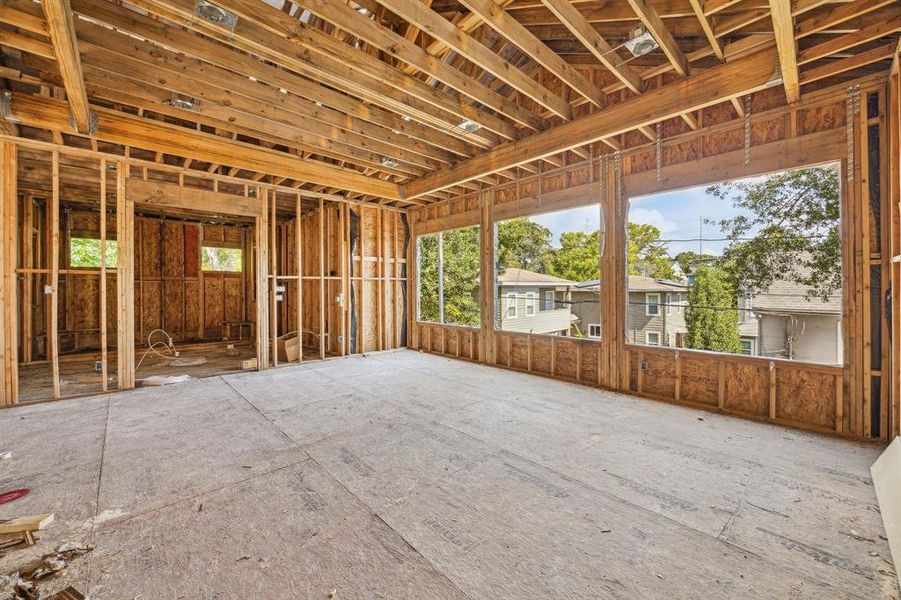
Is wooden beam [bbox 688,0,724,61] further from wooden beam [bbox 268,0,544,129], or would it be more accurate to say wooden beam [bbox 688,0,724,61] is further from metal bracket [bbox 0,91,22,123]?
metal bracket [bbox 0,91,22,123]

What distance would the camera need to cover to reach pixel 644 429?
399 cm

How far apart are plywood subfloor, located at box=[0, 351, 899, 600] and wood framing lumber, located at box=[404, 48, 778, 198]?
11.9 feet

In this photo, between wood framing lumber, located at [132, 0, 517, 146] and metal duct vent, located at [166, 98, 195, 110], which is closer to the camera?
wood framing lumber, located at [132, 0, 517, 146]

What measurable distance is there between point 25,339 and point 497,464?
33.5 feet

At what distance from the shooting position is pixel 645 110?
4.36 meters

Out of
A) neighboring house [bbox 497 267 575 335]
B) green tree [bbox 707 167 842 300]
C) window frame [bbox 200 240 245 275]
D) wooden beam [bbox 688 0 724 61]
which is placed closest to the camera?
wooden beam [bbox 688 0 724 61]

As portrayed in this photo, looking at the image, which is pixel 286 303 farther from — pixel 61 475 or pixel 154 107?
pixel 61 475

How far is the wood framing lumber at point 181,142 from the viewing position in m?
4.60

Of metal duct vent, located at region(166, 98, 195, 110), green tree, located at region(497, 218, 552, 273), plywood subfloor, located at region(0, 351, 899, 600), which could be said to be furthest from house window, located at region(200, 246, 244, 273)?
green tree, located at region(497, 218, 552, 273)

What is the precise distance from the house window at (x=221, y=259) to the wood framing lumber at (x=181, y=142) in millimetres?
6510

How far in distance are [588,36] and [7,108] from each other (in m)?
6.75

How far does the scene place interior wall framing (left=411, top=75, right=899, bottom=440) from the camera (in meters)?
3.69

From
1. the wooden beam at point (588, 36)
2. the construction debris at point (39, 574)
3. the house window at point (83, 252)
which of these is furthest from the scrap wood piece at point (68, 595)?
the house window at point (83, 252)

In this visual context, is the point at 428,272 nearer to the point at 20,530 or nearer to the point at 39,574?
the point at 20,530
